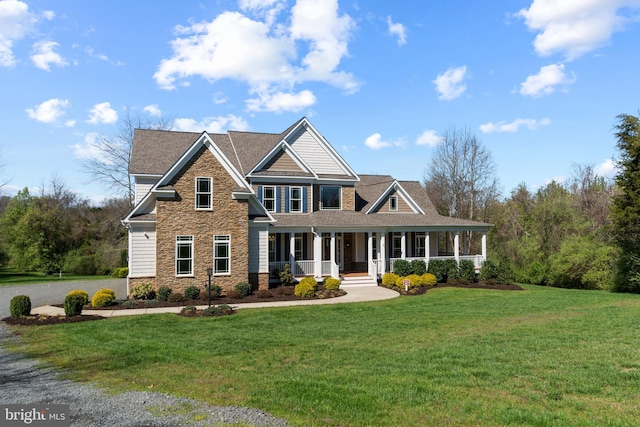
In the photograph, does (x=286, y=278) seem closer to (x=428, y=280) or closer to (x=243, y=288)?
(x=243, y=288)

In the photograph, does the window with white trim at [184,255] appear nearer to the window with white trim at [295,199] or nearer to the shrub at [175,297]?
the shrub at [175,297]

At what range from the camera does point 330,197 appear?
27219mm

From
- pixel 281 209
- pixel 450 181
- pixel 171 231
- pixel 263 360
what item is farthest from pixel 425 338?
pixel 450 181

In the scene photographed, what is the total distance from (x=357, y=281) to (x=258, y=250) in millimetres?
6568

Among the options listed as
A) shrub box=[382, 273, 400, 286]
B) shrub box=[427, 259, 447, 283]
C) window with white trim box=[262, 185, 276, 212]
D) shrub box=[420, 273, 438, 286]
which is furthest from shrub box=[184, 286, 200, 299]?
shrub box=[427, 259, 447, 283]

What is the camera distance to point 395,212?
94.8 ft

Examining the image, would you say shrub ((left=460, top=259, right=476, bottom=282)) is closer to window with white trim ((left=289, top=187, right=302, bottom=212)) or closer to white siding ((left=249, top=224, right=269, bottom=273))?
window with white trim ((left=289, top=187, right=302, bottom=212))

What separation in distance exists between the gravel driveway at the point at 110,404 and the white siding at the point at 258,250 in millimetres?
12123

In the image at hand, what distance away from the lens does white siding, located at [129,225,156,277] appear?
19.3m

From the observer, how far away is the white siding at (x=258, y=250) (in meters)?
20.8

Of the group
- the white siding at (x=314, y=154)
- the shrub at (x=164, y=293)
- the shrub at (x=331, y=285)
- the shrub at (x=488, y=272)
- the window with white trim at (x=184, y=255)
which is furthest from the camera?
the white siding at (x=314, y=154)

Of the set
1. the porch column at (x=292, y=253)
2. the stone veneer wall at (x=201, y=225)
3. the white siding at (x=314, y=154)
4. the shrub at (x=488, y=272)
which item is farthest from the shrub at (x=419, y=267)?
the stone veneer wall at (x=201, y=225)

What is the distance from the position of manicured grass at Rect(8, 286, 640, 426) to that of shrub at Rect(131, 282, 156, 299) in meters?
3.73

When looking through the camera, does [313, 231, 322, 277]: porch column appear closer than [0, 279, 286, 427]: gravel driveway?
No
